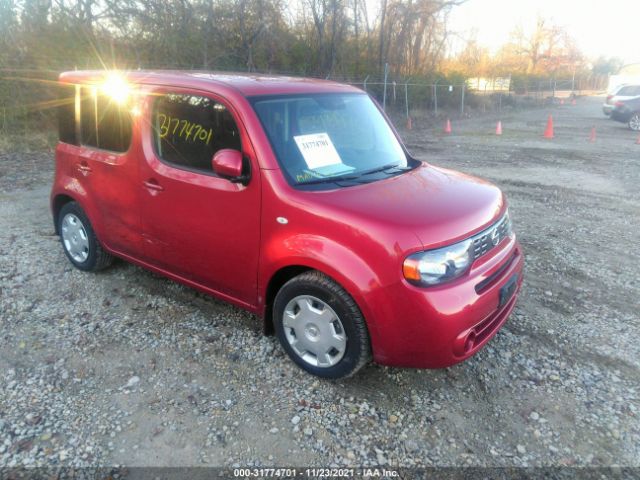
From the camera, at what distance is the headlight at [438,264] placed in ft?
8.39

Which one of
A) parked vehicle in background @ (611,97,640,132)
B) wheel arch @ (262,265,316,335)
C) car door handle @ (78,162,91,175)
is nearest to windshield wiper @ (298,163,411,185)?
wheel arch @ (262,265,316,335)

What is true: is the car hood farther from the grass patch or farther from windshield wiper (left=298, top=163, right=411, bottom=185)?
the grass patch

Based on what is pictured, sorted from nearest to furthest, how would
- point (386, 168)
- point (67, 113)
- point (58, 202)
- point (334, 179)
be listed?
point (334, 179)
point (386, 168)
point (67, 113)
point (58, 202)

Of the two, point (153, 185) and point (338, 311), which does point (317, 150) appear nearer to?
point (338, 311)

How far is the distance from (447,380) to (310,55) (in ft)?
58.4

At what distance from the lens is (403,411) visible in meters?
2.88

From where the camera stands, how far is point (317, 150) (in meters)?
3.18

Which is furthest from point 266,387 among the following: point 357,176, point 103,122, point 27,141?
point 27,141

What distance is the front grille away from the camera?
2842mm

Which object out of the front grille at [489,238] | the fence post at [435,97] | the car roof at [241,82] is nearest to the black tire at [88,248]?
the car roof at [241,82]

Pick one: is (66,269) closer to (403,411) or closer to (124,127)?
(124,127)

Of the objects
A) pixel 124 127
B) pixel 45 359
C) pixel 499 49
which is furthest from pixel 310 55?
pixel 499 49

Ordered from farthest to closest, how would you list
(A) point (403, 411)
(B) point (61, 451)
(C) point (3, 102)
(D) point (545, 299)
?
(C) point (3, 102) < (D) point (545, 299) < (A) point (403, 411) < (B) point (61, 451)

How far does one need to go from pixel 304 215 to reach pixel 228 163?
585mm
